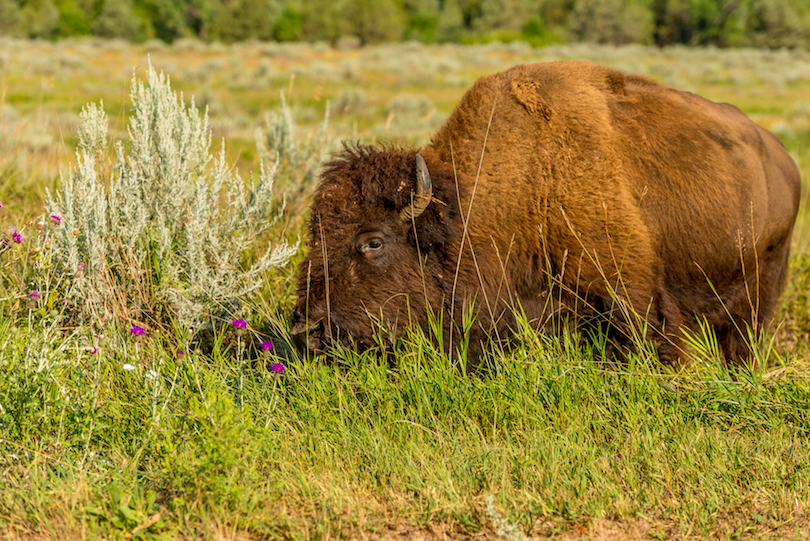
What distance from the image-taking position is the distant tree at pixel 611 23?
5984cm

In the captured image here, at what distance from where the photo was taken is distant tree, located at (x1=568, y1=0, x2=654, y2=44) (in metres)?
59.8

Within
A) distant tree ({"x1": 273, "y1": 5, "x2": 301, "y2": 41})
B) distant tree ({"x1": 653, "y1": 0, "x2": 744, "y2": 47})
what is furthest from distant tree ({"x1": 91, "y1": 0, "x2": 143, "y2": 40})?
distant tree ({"x1": 653, "y1": 0, "x2": 744, "y2": 47})

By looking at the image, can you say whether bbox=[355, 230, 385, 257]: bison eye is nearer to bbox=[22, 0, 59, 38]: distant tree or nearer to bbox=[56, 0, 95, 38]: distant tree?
bbox=[56, 0, 95, 38]: distant tree

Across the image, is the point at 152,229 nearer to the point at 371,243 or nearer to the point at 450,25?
the point at 371,243

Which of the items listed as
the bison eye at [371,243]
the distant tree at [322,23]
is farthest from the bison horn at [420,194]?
the distant tree at [322,23]

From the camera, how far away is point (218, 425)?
2.50m

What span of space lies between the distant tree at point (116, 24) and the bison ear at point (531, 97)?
62.2 m

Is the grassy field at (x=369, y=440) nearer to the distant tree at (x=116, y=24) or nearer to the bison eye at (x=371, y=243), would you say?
the bison eye at (x=371, y=243)

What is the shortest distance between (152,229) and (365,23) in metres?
58.6

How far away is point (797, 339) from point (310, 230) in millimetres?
3865

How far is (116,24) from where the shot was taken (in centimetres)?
5825

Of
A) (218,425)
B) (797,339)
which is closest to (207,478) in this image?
(218,425)

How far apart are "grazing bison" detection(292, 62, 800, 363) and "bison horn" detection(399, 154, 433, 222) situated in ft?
0.04

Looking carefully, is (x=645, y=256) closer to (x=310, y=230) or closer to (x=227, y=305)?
(x=310, y=230)
